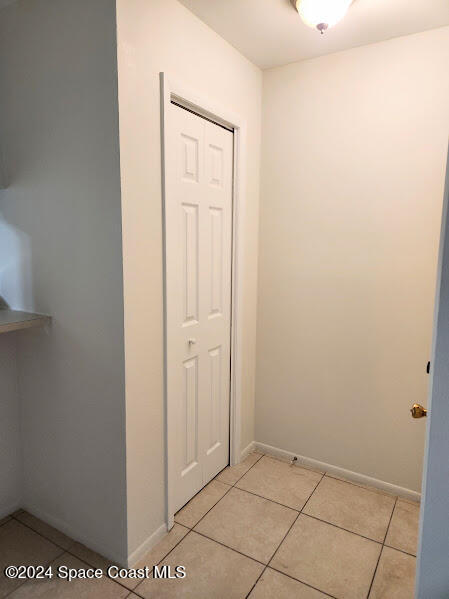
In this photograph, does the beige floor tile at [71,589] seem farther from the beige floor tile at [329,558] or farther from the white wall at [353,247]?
the white wall at [353,247]

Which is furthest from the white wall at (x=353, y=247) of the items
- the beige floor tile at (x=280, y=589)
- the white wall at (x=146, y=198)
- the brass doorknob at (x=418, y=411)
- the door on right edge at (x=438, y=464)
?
the door on right edge at (x=438, y=464)

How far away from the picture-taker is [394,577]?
1.72 m

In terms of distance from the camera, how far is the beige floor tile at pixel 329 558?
168cm

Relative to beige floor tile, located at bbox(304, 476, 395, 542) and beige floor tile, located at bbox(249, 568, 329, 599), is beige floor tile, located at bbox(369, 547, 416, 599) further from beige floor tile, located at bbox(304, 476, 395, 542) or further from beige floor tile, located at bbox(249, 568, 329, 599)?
beige floor tile, located at bbox(249, 568, 329, 599)

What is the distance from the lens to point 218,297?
2268mm

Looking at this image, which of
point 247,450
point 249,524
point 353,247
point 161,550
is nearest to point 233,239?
point 353,247

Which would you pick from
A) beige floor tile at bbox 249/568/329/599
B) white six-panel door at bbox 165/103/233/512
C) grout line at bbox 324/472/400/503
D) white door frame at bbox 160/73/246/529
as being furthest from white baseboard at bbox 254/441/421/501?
beige floor tile at bbox 249/568/329/599

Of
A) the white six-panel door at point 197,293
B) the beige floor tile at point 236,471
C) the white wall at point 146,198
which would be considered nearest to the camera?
the white wall at point 146,198

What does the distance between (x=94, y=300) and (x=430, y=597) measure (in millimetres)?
1509

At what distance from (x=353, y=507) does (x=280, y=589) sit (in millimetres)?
704

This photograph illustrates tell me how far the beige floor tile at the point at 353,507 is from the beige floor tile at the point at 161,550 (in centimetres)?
68

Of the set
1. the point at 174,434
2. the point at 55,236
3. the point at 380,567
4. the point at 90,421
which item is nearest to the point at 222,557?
the point at 174,434

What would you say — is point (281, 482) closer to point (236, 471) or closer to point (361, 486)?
point (236, 471)

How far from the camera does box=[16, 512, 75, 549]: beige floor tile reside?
1.88 metres
